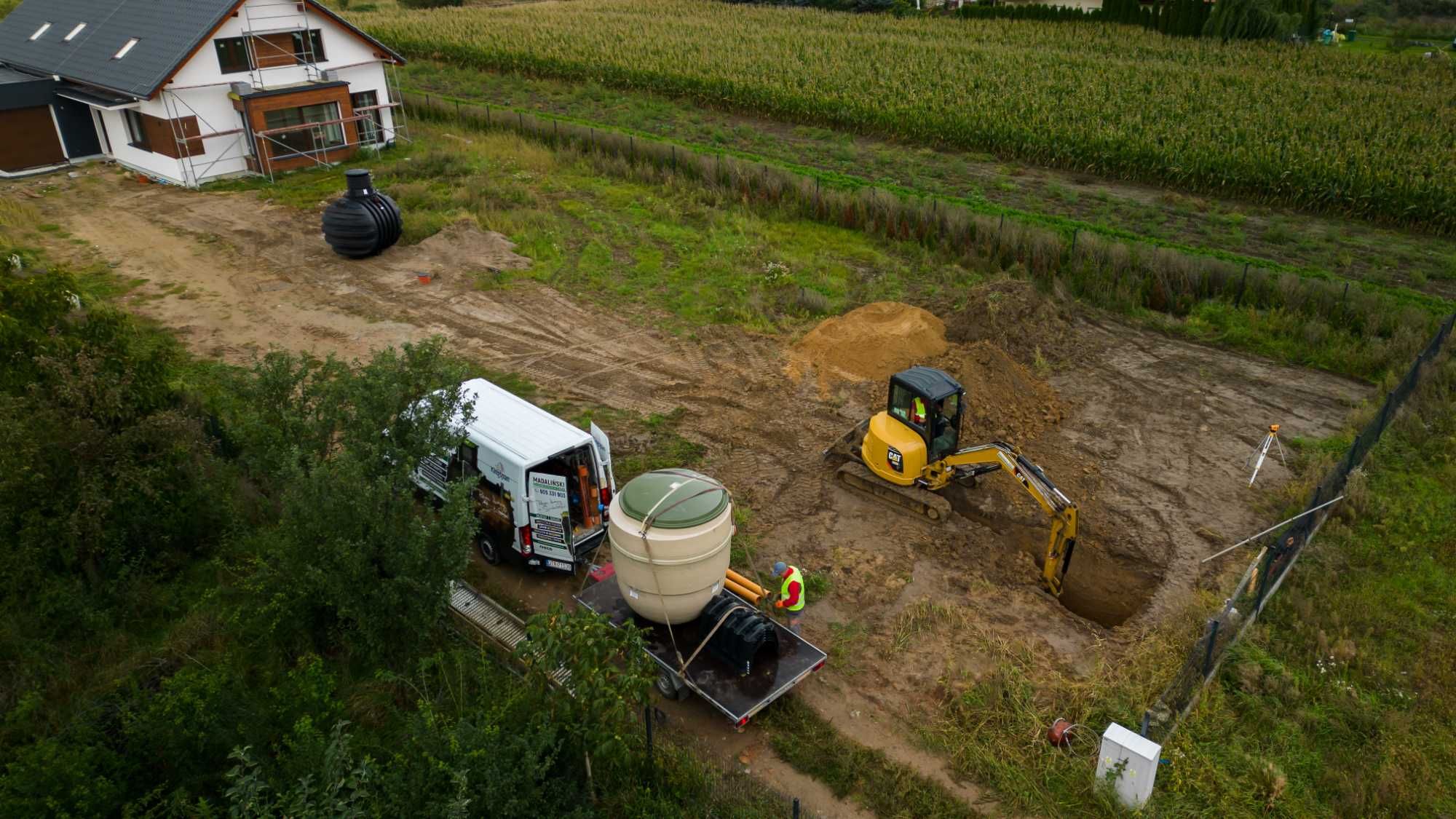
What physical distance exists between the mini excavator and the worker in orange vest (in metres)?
3.03

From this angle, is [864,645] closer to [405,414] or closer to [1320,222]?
[405,414]

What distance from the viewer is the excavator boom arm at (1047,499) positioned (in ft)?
39.9

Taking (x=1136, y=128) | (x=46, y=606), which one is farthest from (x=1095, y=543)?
(x=1136, y=128)

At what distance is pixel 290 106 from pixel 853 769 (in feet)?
94.1

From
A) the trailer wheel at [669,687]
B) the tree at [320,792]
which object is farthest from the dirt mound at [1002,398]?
the tree at [320,792]

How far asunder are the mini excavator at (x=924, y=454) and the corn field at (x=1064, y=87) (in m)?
20.0

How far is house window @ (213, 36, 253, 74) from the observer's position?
28391 mm

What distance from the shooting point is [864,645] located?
11.7 metres

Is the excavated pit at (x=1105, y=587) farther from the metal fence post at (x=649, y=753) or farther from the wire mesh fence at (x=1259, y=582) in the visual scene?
the metal fence post at (x=649, y=753)

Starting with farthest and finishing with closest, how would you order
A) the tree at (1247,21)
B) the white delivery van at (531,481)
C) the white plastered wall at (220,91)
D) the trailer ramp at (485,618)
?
the tree at (1247,21), the white plastered wall at (220,91), the white delivery van at (531,481), the trailer ramp at (485,618)

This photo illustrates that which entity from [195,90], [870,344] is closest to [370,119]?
[195,90]

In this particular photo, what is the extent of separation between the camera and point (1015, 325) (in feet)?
62.6

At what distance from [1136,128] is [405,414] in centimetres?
2972

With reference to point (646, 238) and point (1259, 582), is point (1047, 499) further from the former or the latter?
point (646, 238)
